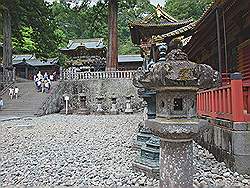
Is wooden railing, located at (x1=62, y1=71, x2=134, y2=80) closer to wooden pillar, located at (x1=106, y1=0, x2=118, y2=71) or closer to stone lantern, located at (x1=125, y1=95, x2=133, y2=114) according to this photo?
wooden pillar, located at (x1=106, y1=0, x2=118, y2=71)

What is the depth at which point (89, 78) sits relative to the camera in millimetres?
26594

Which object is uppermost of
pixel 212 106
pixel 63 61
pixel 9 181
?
pixel 63 61

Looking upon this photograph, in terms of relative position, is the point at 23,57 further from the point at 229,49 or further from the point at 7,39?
the point at 229,49

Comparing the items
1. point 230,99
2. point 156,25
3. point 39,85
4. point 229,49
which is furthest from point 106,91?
Result: point 230,99

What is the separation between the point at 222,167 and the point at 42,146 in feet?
18.4

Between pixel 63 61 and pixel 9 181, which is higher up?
pixel 63 61

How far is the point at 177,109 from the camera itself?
10.5 ft

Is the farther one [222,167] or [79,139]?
[79,139]

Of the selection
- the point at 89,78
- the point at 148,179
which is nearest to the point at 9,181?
the point at 148,179

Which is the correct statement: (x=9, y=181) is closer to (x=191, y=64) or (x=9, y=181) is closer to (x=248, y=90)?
(x=191, y=64)

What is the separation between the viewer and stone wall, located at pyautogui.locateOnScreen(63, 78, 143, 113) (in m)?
25.5

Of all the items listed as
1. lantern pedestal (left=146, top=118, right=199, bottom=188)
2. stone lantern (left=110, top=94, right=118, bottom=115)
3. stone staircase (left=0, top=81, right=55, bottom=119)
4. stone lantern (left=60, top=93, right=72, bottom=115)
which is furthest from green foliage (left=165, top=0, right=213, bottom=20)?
lantern pedestal (left=146, top=118, right=199, bottom=188)

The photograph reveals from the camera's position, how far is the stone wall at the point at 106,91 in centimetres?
2548

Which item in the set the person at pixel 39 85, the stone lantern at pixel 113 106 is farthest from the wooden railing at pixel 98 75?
the person at pixel 39 85
